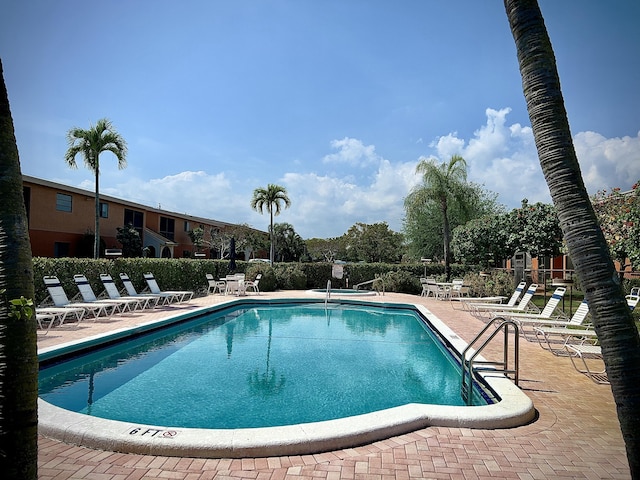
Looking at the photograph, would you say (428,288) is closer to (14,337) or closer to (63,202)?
(14,337)

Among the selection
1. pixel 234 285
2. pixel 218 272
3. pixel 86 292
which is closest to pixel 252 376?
pixel 86 292

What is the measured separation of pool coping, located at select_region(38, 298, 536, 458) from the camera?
3723mm

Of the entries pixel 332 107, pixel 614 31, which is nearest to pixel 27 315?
pixel 614 31

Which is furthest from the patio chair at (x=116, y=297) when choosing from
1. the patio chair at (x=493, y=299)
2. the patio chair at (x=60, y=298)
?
the patio chair at (x=493, y=299)

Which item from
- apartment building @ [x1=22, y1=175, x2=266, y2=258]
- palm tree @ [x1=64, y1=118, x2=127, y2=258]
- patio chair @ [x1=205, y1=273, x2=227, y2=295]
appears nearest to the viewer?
patio chair @ [x1=205, y1=273, x2=227, y2=295]

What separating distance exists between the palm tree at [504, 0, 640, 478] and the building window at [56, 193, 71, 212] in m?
26.0

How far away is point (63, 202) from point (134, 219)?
706 cm

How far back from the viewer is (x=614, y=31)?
6.00 metres

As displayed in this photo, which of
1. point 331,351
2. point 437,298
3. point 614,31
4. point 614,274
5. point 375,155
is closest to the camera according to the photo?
point 614,274

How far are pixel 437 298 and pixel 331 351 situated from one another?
1062 cm

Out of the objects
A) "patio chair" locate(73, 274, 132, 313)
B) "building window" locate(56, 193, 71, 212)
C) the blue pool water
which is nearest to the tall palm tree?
the blue pool water

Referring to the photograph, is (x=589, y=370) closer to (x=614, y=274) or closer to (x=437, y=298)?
(x=614, y=274)

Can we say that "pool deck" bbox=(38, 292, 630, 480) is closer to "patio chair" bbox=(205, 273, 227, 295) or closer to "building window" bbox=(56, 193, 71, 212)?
"patio chair" bbox=(205, 273, 227, 295)

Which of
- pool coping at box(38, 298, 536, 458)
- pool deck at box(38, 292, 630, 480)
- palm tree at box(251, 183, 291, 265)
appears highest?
palm tree at box(251, 183, 291, 265)
